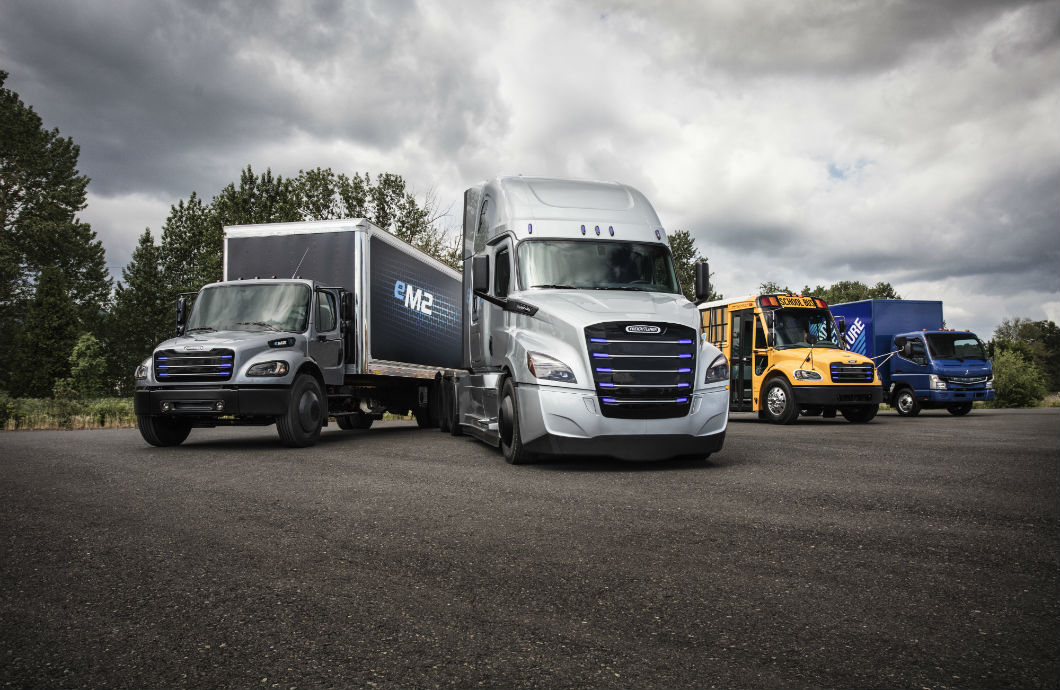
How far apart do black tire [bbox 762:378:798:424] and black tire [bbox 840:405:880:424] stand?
51.4 inches

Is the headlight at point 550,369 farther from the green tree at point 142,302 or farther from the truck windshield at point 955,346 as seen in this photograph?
the green tree at point 142,302

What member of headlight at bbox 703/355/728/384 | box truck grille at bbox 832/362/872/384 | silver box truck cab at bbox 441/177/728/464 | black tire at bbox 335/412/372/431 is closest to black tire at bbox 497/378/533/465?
silver box truck cab at bbox 441/177/728/464

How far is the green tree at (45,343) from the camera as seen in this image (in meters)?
44.4

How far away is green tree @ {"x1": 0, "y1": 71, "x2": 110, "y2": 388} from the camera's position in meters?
44.1

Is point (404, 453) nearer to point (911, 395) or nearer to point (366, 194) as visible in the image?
point (911, 395)

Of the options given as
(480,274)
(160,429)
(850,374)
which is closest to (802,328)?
(850,374)

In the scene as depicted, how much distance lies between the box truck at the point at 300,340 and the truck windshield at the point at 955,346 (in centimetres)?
1415

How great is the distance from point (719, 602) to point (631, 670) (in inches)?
37.8

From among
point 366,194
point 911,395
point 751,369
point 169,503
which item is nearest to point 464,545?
point 169,503

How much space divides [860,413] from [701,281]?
31.1 feet

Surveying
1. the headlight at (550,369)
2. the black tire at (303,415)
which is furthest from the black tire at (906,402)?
the black tire at (303,415)

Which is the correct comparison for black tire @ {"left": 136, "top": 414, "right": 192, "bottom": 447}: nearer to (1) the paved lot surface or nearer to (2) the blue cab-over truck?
(1) the paved lot surface

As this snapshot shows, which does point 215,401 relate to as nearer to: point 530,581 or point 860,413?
point 530,581

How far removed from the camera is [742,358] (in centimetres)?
1914
